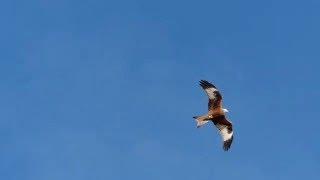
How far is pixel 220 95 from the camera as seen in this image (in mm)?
50188

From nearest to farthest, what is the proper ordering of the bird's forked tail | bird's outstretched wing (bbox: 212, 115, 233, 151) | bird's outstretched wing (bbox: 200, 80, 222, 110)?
1. the bird's forked tail
2. bird's outstretched wing (bbox: 200, 80, 222, 110)
3. bird's outstretched wing (bbox: 212, 115, 233, 151)

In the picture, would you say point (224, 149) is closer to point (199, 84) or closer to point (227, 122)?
point (227, 122)

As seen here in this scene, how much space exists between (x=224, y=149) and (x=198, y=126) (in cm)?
363

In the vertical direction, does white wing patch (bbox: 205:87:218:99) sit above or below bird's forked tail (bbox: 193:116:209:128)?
above

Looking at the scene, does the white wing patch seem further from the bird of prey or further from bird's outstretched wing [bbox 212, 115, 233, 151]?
bird's outstretched wing [bbox 212, 115, 233, 151]

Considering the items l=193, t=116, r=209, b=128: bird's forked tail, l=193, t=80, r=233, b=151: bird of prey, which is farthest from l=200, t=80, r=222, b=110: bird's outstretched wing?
l=193, t=116, r=209, b=128: bird's forked tail

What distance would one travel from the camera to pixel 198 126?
48.6m

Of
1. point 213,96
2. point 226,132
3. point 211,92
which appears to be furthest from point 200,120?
point 226,132

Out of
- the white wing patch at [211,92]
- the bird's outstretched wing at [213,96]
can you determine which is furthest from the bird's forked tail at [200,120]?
the white wing patch at [211,92]

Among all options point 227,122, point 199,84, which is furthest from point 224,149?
point 199,84

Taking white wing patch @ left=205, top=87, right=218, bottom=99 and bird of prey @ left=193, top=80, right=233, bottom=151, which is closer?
bird of prey @ left=193, top=80, right=233, bottom=151

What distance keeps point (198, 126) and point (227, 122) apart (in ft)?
11.6

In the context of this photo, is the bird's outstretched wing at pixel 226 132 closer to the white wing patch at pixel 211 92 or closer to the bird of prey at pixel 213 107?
the bird of prey at pixel 213 107

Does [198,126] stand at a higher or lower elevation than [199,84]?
lower
